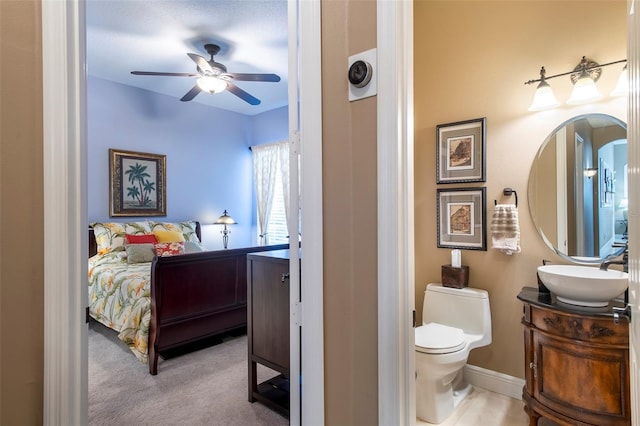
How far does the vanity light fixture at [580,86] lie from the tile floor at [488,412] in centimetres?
195

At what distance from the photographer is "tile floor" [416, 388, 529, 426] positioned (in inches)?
81.4

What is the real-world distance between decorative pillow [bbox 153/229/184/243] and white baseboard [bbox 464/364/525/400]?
3.65 metres

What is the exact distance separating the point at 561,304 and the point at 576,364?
0.97 ft

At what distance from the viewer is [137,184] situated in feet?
15.2

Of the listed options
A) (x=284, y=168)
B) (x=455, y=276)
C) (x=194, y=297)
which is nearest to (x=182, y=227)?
(x=284, y=168)

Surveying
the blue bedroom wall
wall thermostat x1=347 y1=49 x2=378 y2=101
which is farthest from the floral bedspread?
wall thermostat x1=347 y1=49 x2=378 y2=101

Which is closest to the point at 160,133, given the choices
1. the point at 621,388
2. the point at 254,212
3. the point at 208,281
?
the point at 254,212

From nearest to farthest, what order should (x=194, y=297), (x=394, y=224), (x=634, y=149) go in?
1. (x=634, y=149)
2. (x=394, y=224)
3. (x=194, y=297)

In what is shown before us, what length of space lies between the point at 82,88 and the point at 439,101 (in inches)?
92.0

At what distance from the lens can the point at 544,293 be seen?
6.77 ft

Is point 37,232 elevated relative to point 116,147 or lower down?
lower down

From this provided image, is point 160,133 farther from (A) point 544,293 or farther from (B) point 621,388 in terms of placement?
(B) point 621,388

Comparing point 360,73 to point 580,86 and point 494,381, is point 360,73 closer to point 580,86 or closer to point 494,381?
point 580,86

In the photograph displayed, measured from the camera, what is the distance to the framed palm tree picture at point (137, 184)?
443 centimetres
